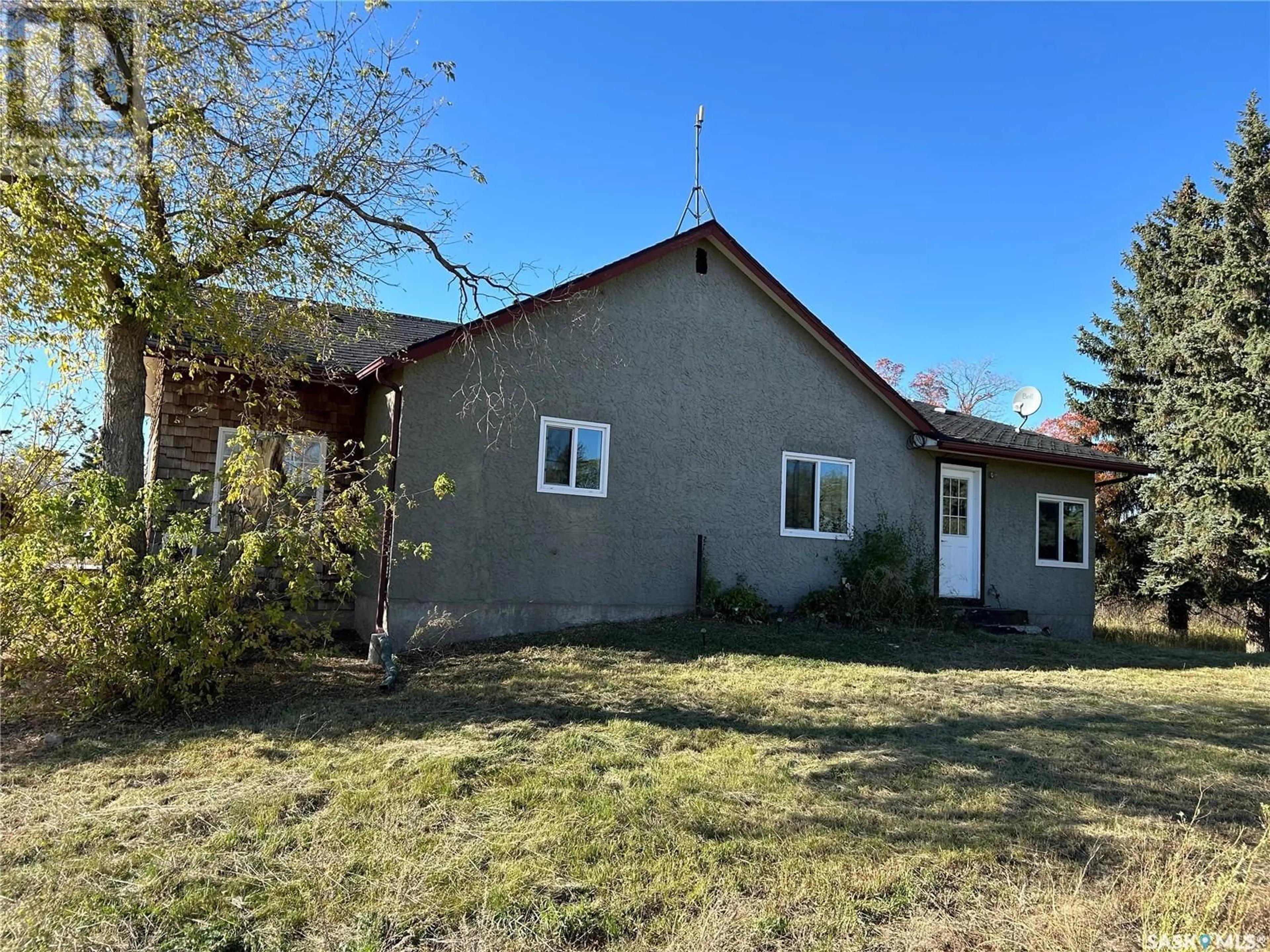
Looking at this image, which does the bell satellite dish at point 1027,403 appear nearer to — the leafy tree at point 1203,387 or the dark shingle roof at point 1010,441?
the dark shingle roof at point 1010,441

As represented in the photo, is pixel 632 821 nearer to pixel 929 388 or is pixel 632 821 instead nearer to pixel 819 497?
pixel 819 497

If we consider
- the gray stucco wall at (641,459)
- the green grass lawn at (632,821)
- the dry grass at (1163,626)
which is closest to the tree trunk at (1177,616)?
the dry grass at (1163,626)

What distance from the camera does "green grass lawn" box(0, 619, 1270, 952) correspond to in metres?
3.28

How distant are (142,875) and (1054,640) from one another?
12.1m

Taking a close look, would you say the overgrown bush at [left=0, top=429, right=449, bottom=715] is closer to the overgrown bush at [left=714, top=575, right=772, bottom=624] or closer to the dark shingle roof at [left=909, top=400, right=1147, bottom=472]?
the overgrown bush at [left=714, top=575, right=772, bottom=624]

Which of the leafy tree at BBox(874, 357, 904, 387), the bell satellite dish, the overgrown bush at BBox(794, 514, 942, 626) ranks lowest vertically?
the overgrown bush at BBox(794, 514, 942, 626)

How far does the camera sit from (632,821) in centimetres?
423

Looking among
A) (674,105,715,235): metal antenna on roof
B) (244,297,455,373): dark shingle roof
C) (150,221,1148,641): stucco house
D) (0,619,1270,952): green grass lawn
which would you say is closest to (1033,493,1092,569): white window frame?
(150,221,1148,641): stucco house

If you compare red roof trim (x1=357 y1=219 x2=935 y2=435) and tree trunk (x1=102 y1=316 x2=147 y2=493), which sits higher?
red roof trim (x1=357 y1=219 x2=935 y2=435)

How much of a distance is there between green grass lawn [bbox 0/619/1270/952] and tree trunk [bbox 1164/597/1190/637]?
13.4m

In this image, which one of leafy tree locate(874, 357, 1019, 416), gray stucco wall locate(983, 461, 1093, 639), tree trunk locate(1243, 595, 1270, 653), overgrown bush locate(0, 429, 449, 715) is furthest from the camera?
leafy tree locate(874, 357, 1019, 416)

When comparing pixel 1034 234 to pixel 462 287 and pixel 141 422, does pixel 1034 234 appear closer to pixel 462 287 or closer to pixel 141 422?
pixel 462 287

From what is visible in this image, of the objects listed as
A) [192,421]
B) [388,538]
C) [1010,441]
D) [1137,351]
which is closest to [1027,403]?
[1010,441]

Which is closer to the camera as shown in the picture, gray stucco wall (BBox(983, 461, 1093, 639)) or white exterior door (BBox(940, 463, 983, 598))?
white exterior door (BBox(940, 463, 983, 598))
